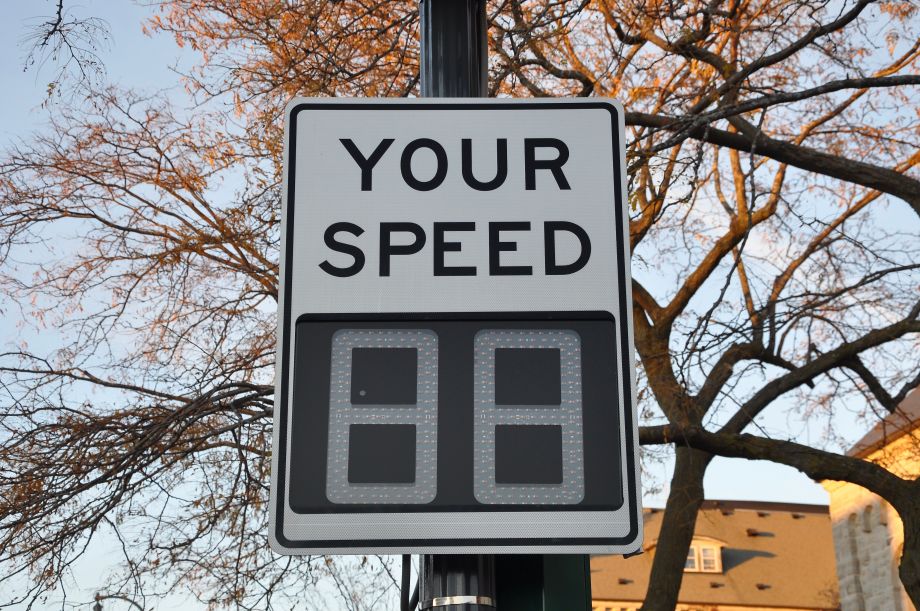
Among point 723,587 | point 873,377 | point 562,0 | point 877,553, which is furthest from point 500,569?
point 723,587

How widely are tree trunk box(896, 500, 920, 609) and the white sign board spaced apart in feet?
24.5

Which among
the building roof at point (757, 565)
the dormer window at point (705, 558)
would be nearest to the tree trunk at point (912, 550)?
the building roof at point (757, 565)

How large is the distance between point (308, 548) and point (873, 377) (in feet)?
35.7

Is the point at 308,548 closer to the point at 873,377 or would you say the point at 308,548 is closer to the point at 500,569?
the point at 500,569

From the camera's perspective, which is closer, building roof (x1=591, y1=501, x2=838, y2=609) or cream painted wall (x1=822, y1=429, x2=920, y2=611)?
cream painted wall (x1=822, y1=429, x2=920, y2=611)

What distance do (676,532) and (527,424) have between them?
11.2m

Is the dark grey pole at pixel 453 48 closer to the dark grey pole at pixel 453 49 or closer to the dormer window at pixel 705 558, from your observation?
the dark grey pole at pixel 453 49

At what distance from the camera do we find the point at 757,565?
164 ft

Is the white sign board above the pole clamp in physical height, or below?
above

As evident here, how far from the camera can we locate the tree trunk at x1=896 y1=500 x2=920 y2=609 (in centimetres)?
860

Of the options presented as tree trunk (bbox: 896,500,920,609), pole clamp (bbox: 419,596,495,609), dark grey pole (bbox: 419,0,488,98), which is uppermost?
dark grey pole (bbox: 419,0,488,98)

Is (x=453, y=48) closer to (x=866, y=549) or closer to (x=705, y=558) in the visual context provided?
(x=866, y=549)

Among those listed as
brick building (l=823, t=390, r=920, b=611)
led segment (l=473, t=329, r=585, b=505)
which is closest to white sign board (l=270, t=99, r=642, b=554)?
led segment (l=473, t=329, r=585, b=505)

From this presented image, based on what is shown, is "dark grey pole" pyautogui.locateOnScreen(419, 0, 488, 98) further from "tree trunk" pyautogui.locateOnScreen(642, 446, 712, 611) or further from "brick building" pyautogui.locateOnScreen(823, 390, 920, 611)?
"brick building" pyautogui.locateOnScreen(823, 390, 920, 611)
